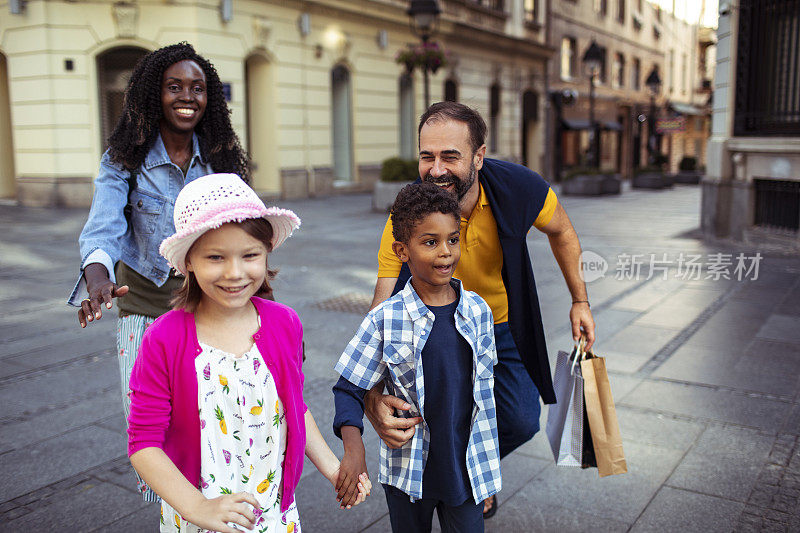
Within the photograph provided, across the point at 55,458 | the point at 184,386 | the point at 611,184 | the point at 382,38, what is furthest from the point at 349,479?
the point at 611,184

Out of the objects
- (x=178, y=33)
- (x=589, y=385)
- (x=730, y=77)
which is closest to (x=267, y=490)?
(x=589, y=385)

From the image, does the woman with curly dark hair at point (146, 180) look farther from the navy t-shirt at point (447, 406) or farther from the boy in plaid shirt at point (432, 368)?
the navy t-shirt at point (447, 406)

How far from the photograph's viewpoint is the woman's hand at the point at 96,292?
217 centimetres

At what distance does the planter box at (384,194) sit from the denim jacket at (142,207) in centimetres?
1286

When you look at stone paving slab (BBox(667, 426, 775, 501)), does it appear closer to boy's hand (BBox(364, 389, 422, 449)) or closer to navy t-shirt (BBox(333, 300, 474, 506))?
navy t-shirt (BBox(333, 300, 474, 506))

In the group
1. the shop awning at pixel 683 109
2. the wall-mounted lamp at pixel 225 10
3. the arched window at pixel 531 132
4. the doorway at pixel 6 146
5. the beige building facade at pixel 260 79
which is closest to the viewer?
the beige building facade at pixel 260 79

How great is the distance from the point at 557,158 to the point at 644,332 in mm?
25532

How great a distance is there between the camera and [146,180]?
2.82 m

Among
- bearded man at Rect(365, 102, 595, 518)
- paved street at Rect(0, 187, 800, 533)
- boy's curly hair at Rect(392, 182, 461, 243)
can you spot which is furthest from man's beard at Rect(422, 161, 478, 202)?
paved street at Rect(0, 187, 800, 533)

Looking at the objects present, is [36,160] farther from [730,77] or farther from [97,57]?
[730,77]

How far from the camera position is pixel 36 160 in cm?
1609

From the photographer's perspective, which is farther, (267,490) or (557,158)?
(557,158)

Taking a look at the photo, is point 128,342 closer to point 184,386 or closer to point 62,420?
point 184,386

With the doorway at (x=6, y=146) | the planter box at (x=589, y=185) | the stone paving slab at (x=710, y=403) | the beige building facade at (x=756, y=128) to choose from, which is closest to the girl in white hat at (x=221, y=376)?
the stone paving slab at (x=710, y=403)
